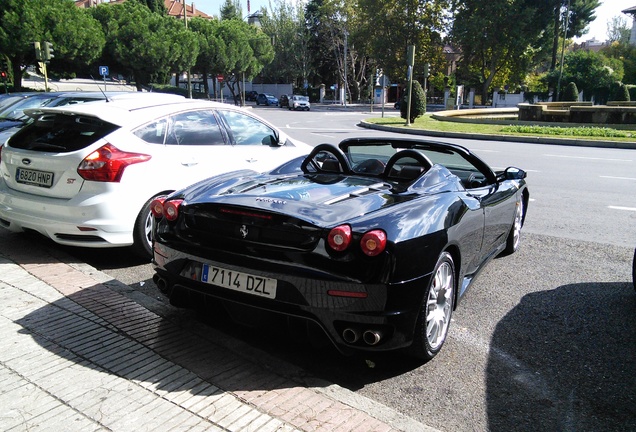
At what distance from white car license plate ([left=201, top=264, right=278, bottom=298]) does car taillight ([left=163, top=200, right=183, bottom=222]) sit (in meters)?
0.48

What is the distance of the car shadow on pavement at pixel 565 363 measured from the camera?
9.40 ft

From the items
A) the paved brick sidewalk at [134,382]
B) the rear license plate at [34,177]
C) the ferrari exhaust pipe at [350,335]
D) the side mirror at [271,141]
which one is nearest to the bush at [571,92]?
the side mirror at [271,141]

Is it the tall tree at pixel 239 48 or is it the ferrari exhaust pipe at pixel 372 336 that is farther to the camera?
the tall tree at pixel 239 48

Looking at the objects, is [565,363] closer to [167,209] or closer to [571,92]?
[167,209]

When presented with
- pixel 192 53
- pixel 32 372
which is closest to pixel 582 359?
pixel 32 372

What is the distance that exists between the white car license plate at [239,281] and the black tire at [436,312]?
34.9 inches

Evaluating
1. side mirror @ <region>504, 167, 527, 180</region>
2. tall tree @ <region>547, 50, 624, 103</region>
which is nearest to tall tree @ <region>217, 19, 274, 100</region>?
tall tree @ <region>547, 50, 624, 103</region>

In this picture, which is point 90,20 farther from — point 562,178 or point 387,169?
point 387,169

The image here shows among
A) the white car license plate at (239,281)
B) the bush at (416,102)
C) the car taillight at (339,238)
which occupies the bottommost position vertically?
the white car license plate at (239,281)

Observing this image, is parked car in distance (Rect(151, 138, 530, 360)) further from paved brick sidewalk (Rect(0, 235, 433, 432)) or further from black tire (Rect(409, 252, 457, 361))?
paved brick sidewalk (Rect(0, 235, 433, 432))

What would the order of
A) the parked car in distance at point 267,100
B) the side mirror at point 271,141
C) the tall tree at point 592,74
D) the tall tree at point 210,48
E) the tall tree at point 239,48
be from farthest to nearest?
1. the parked car in distance at point 267,100
2. the tall tree at point 239,48
3. the tall tree at point 210,48
4. the tall tree at point 592,74
5. the side mirror at point 271,141

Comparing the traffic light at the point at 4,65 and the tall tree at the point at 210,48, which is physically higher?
the tall tree at the point at 210,48

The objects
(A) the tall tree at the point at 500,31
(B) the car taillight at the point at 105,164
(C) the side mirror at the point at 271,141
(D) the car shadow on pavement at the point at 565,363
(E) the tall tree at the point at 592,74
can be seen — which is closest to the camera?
(D) the car shadow on pavement at the point at 565,363

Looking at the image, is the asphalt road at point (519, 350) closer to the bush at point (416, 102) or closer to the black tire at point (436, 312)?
the black tire at point (436, 312)
